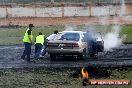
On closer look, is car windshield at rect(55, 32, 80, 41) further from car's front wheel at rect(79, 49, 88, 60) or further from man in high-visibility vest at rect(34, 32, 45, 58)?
man in high-visibility vest at rect(34, 32, 45, 58)

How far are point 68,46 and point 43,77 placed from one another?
4.62 metres

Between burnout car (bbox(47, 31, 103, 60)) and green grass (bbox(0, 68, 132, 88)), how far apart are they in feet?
8.45

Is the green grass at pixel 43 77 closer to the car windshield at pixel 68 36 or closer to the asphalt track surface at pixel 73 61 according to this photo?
the asphalt track surface at pixel 73 61

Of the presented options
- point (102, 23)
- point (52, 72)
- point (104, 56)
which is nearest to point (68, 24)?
point (102, 23)

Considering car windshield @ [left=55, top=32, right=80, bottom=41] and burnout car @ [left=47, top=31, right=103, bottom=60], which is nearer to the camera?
burnout car @ [left=47, top=31, right=103, bottom=60]

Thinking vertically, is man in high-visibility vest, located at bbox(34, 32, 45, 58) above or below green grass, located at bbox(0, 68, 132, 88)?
above

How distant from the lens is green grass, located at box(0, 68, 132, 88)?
16031 mm

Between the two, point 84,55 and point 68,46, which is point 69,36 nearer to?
point 68,46

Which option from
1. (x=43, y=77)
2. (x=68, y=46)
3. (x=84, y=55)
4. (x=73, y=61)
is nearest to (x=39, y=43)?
(x=68, y=46)

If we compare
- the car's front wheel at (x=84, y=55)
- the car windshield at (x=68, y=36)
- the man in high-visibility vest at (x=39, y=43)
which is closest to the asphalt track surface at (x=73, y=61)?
the car's front wheel at (x=84, y=55)

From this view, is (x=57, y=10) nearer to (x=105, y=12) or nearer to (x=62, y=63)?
(x=105, y=12)

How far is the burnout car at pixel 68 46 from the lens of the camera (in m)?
22.0

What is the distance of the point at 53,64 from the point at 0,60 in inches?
142

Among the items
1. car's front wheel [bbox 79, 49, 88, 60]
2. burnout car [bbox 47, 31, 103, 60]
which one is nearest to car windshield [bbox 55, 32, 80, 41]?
burnout car [bbox 47, 31, 103, 60]
